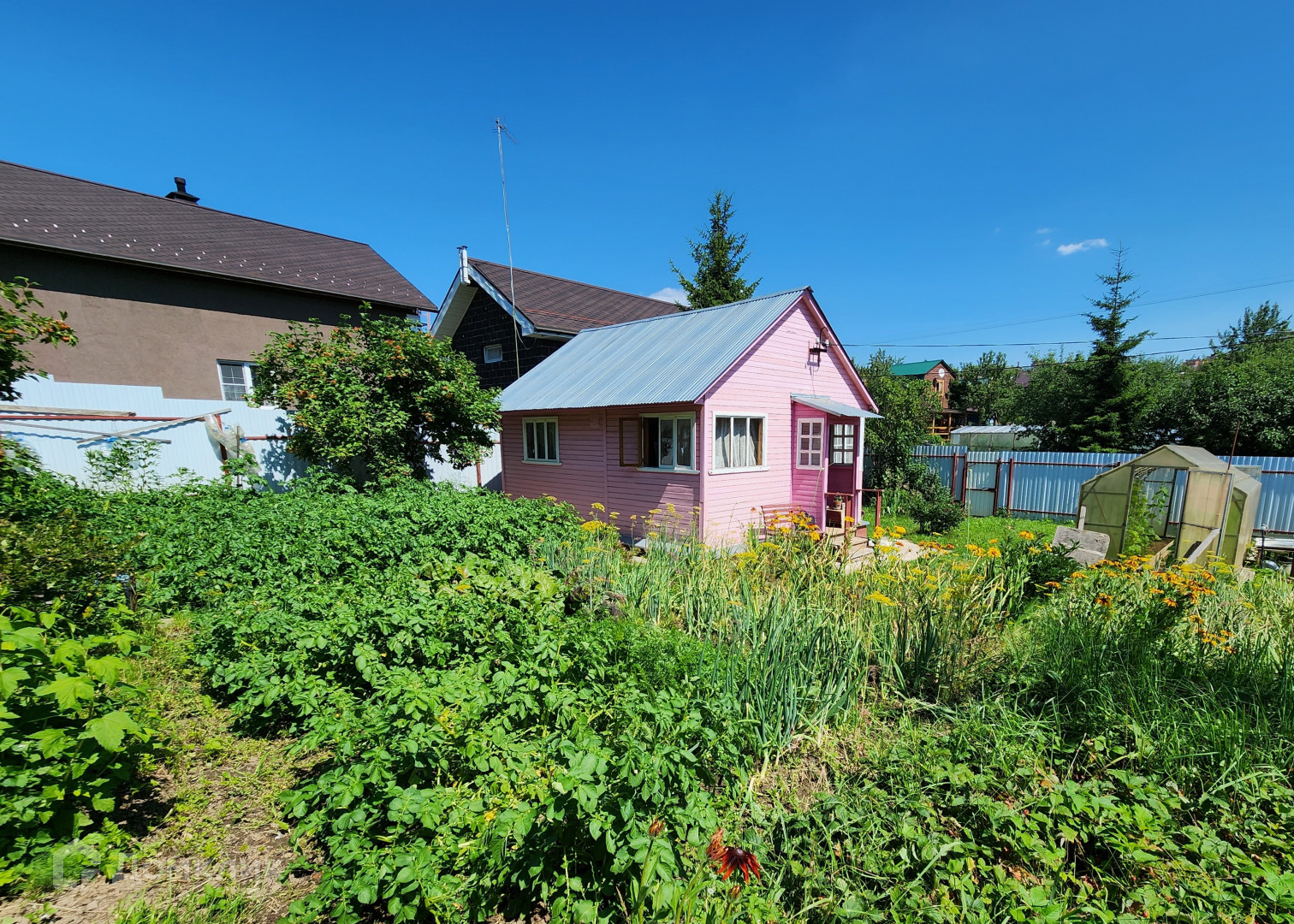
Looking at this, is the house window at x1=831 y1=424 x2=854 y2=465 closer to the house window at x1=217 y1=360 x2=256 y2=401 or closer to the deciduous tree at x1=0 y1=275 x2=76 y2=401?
the deciduous tree at x1=0 y1=275 x2=76 y2=401

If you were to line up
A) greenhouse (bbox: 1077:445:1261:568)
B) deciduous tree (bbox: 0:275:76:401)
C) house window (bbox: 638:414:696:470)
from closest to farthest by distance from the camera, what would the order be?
deciduous tree (bbox: 0:275:76:401)
greenhouse (bbox: 1077:445:1261:568)
house window (bbox: 638:414:696:470)

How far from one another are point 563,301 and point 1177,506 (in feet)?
53.0

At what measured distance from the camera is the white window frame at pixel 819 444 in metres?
11.5

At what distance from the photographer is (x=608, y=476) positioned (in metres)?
11.2

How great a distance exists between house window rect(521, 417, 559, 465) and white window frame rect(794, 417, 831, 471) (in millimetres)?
5869

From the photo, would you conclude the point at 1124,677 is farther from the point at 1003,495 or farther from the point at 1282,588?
the point at 1003,495

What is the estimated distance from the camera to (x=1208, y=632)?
3900 millimetres

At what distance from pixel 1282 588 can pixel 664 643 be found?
767cm

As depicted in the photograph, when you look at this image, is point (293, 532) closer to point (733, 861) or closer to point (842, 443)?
point (733, 861)

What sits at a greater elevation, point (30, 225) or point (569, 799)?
point (30, 225)

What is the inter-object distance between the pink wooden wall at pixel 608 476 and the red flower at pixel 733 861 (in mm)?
7645

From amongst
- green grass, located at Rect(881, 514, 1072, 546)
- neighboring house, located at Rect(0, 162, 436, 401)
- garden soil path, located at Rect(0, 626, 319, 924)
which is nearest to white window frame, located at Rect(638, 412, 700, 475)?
green grass, located at Rect(881, 514, 1072, 546)

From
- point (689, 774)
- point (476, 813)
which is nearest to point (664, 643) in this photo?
point (689, 774)

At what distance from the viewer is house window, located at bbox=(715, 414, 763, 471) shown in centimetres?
1005
